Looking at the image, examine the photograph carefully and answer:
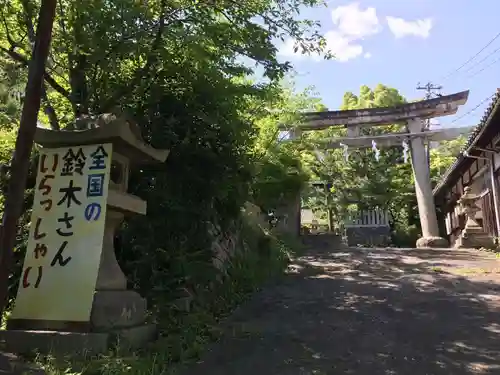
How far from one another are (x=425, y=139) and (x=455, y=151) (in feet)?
43.4

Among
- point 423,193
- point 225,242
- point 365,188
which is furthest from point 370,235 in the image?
point 225,242

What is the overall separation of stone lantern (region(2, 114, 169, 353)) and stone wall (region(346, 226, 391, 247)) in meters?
19.0

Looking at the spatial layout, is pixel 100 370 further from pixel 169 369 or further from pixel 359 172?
pixel 359 172

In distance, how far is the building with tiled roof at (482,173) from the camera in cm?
1346

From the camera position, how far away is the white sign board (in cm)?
496

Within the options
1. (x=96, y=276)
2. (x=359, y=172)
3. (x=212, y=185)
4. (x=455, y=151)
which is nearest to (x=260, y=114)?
(x=212, y=185)

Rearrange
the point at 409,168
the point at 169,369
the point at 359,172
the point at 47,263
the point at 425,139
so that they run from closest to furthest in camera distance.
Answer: the point at 169,369, the point at 47,263, the point at 425,139, the point at 359,172, the point at 409,168

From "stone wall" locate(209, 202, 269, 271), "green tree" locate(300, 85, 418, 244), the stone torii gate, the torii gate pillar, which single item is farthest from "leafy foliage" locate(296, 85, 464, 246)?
"stone wall" locate(209, 202, 269, 271)

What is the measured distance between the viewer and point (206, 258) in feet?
23.8

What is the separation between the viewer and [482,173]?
17672mm

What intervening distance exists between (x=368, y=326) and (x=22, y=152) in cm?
496

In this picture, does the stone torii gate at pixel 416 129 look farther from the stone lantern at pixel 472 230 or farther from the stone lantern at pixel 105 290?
the stone lantern at pixel 105 290

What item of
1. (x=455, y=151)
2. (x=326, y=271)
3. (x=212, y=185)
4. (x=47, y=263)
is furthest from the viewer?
(x=455, y=151)

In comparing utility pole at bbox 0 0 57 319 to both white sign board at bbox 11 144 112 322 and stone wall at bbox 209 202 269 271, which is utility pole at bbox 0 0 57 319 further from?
stone wall at bbox 209 202 269 271
